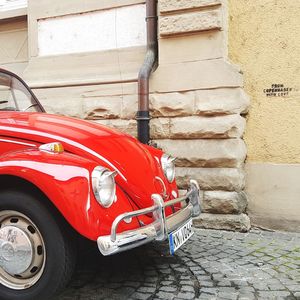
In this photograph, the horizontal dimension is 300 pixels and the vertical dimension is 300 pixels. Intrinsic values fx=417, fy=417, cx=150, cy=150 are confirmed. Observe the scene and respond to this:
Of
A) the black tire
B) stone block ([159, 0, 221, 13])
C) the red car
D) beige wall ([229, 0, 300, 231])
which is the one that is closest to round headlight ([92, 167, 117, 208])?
the red car

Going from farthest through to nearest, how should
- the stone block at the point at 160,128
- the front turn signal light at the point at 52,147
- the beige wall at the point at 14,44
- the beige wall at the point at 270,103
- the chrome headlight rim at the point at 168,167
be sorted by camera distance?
the beige wall at the point at 14,44, the stone block at the point at 160,128, the beige wall at the point at 270,103, the chrome headlight rim at the point at 168,167, the front turn signal light at the point at 52,147

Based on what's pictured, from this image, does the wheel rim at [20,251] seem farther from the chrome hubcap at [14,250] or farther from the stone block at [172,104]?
the stone block at [172,104]

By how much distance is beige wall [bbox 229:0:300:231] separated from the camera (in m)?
4.50

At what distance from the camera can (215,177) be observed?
4609 millimetres

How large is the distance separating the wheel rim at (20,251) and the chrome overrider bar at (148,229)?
0.45 meters

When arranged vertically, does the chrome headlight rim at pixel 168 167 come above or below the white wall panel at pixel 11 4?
below

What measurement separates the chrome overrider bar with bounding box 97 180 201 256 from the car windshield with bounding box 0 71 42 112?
1770mm

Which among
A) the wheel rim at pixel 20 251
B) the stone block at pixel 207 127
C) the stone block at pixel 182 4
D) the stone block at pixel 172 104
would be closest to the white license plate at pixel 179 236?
the wheel rim at pixel 20 251

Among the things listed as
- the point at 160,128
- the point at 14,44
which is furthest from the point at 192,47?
the point at 14,44

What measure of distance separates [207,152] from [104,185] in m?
2.27

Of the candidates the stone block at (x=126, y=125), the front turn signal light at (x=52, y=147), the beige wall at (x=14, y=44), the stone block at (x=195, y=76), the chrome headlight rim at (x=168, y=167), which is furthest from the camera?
the beige wall at (x=14, y=44)

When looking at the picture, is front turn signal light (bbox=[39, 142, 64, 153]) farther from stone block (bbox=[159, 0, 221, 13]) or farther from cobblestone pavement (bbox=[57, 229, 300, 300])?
stone block (bbox=[159, 0, 221, 13])

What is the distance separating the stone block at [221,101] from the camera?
4.57 meters

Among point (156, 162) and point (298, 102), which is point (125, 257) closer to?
point (156, 162)
